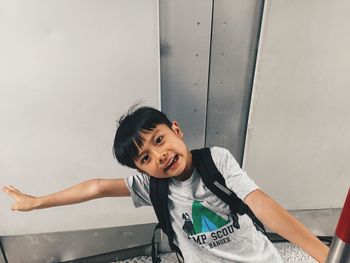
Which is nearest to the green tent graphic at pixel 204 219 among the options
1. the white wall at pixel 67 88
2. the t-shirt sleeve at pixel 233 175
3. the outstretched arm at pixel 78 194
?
the t-shirt sleeve at pixel 233 175

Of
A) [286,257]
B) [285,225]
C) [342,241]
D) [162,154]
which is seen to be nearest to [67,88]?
[162,154]

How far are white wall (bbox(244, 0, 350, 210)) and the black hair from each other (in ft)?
1.60

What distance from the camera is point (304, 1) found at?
1.02m

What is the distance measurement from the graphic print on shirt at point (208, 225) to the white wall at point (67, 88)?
1.34 feet

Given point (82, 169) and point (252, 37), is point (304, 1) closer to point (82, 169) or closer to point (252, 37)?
point (252, 37)

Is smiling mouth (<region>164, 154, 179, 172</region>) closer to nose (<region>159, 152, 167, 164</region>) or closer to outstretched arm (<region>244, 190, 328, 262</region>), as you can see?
nose (<region>159, 152, 167, 164</region>)

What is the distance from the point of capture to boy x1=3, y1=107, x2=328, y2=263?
78cm

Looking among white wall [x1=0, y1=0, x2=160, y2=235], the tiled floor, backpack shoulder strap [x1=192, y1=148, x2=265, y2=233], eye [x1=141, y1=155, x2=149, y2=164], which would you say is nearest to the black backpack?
backpack shoulder strap [x1=192, y1=148, x2=265, y2=233]

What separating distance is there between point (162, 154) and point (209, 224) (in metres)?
0.27

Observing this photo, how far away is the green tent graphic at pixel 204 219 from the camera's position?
0.89 meters

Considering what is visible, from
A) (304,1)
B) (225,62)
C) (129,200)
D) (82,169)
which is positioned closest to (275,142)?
(225,62)

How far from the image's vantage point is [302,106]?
1.20 meters

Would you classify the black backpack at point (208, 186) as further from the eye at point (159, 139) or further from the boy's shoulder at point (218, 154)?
the eye at point (159, 139)

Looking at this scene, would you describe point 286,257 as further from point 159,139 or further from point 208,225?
point 159,139
